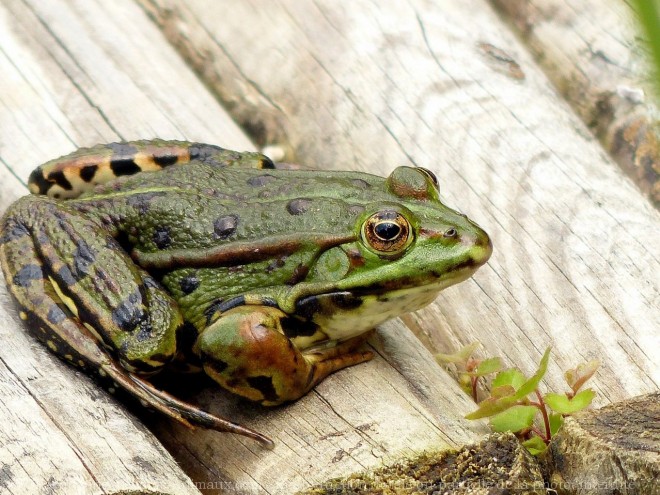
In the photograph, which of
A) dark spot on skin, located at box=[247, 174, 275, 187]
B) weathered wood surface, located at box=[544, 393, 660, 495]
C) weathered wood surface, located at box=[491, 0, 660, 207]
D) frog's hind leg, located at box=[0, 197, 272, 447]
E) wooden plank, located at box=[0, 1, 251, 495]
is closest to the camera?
weathered wood surface, located at box=[544, 393, 660, 495]

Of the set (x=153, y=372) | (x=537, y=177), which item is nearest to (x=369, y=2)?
(x=537, y=177)

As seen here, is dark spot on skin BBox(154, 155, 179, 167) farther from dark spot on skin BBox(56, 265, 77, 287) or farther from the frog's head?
the frog's head

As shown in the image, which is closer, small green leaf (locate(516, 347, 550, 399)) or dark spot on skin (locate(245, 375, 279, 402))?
small green leaf (locate(516, 347, 550, 399))

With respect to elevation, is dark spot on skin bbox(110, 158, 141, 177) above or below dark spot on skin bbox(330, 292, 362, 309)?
above

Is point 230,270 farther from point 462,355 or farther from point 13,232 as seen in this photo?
point 462,355

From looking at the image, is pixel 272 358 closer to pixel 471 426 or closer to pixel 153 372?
pixel 153 372

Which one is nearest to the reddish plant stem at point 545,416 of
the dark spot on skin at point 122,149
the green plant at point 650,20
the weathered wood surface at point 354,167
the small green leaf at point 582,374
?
the small green leaf at point 582,374

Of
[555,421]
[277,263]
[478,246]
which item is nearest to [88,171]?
[277,263]

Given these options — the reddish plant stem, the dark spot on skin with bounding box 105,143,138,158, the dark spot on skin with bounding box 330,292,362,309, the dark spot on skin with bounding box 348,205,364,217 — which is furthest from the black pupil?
the dark spot on skin with bounding box 105,143,138,158
